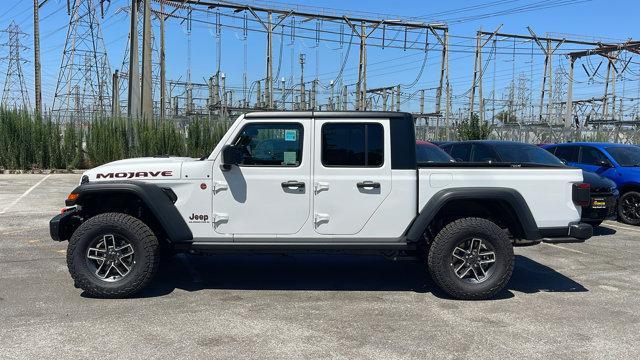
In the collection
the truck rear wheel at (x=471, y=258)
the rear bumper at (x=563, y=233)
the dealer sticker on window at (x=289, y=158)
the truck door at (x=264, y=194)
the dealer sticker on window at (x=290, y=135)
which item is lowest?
the truck rear wheel at (x=471, y=258)

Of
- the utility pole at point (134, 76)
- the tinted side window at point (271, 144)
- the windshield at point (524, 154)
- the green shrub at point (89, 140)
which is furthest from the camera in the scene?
the utility pole at point (134, 76)

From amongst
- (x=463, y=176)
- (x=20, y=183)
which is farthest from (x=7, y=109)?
(x=463, y=176)

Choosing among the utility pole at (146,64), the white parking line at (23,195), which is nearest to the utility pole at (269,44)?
the utility pole at (146,64)

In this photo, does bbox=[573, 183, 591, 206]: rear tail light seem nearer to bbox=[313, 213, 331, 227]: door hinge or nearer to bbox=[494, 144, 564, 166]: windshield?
bbox=[313, 213, 331, 227]: door hinge

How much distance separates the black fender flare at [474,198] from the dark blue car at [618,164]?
6761 mm

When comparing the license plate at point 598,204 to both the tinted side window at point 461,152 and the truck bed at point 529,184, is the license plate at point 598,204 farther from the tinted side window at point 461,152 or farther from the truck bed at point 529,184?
the truck bed at point 529,184

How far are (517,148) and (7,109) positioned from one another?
16036 mm

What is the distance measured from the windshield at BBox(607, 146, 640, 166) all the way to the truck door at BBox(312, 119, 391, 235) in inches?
324

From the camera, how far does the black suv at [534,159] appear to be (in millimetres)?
9367

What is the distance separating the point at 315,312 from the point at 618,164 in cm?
904

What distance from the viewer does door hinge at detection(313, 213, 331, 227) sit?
5.59 metres

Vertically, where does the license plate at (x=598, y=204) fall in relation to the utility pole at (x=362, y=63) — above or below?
below

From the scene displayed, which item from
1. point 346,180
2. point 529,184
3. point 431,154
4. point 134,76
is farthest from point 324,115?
point 134,76

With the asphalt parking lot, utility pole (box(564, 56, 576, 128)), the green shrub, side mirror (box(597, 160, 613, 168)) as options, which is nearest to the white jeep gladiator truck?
the asphalt parking lot
